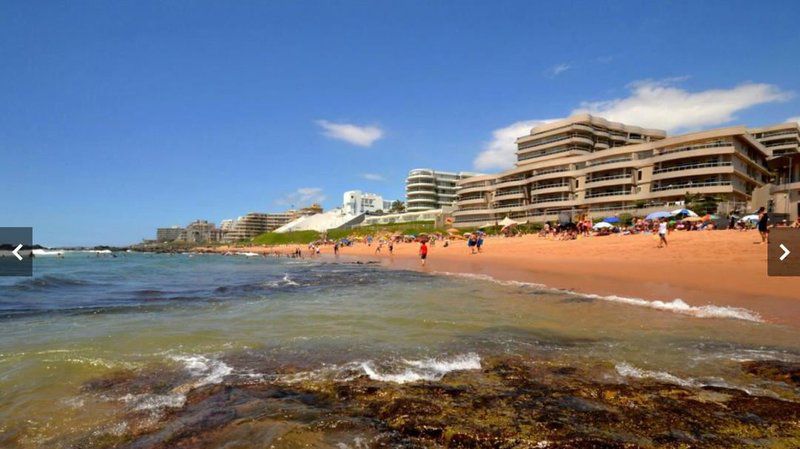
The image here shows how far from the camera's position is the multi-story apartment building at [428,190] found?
108125 mm

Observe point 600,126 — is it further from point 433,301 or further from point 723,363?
point 723,363

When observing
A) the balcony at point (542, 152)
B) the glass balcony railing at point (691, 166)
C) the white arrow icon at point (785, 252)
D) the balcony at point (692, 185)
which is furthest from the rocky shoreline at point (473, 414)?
the balcony at point (542, 152)

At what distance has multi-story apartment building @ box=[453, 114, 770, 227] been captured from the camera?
155 ft

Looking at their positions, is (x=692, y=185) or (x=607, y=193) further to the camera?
(x=607, y=193)

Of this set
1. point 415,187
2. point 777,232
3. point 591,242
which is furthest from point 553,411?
point 415,187

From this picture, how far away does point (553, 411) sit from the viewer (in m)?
4.24

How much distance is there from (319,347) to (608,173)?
192ft

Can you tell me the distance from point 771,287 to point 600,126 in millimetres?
64064

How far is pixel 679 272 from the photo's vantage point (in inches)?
650

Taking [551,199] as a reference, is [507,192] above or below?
above

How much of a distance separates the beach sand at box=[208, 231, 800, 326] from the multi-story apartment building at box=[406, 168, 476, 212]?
7738cm

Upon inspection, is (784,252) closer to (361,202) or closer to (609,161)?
(609,161)

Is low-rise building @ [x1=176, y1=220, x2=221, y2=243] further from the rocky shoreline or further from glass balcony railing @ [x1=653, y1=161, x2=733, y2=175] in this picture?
the rocky shoreline

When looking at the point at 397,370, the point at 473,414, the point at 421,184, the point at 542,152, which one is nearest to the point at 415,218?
the point at 421,184
